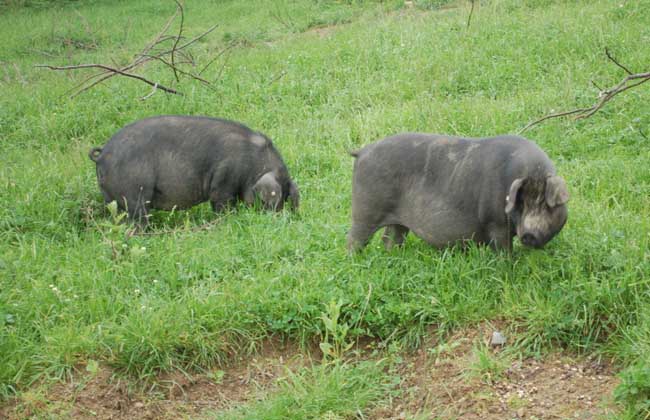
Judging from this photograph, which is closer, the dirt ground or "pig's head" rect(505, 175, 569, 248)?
the dirt ground

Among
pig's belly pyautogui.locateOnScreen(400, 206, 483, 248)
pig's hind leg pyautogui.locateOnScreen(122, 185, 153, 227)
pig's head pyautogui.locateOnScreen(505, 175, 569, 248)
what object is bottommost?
pig's hind leg pyautogui.locateOnScreen(122, 185, 153, 227)

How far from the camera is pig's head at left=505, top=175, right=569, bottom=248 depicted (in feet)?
16.6

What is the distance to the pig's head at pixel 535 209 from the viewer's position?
505 cm

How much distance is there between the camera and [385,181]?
19.1 ft

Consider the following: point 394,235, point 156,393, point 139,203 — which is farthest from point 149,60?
point 156,393

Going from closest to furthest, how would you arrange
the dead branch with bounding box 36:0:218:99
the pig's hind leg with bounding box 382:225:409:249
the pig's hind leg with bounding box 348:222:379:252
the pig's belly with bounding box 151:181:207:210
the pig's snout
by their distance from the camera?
the pig's snout < the pig's hind leg with bounding box 348:222:379:252 < the pig's hind leg with bounding box 382:225:409:249 < the pig's belly with bounding box 151:181:207:210 < the dead branch with bounding box 36:0:218:99

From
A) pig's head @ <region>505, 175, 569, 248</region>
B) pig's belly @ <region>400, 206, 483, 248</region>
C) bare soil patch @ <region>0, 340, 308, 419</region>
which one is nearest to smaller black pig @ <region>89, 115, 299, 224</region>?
pig's belly @ <region>400, 206, 483, 248</region>

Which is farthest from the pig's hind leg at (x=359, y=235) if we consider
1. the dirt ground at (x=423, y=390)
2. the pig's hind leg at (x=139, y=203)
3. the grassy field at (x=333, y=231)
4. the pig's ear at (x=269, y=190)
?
the pig's hind leg at (x=139, y=203)

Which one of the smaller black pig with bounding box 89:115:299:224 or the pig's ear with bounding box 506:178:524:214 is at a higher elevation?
the pig's ear with bounding box 506:178:524:214

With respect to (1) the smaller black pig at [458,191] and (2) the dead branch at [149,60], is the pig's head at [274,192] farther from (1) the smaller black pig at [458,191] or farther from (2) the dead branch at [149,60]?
(2) the dead branch at [149,60]

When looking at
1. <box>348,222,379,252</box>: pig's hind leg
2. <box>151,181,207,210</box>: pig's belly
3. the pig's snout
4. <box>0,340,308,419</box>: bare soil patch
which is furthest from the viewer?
<box>151,181,207,210</box>: pig's belly

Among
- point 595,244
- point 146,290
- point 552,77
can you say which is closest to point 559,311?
point 595,244

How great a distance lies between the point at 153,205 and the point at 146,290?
79.5 inches

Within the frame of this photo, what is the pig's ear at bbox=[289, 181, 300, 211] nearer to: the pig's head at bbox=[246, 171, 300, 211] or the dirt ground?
the pig's head at bbox=[246, 171, 300, 211]
